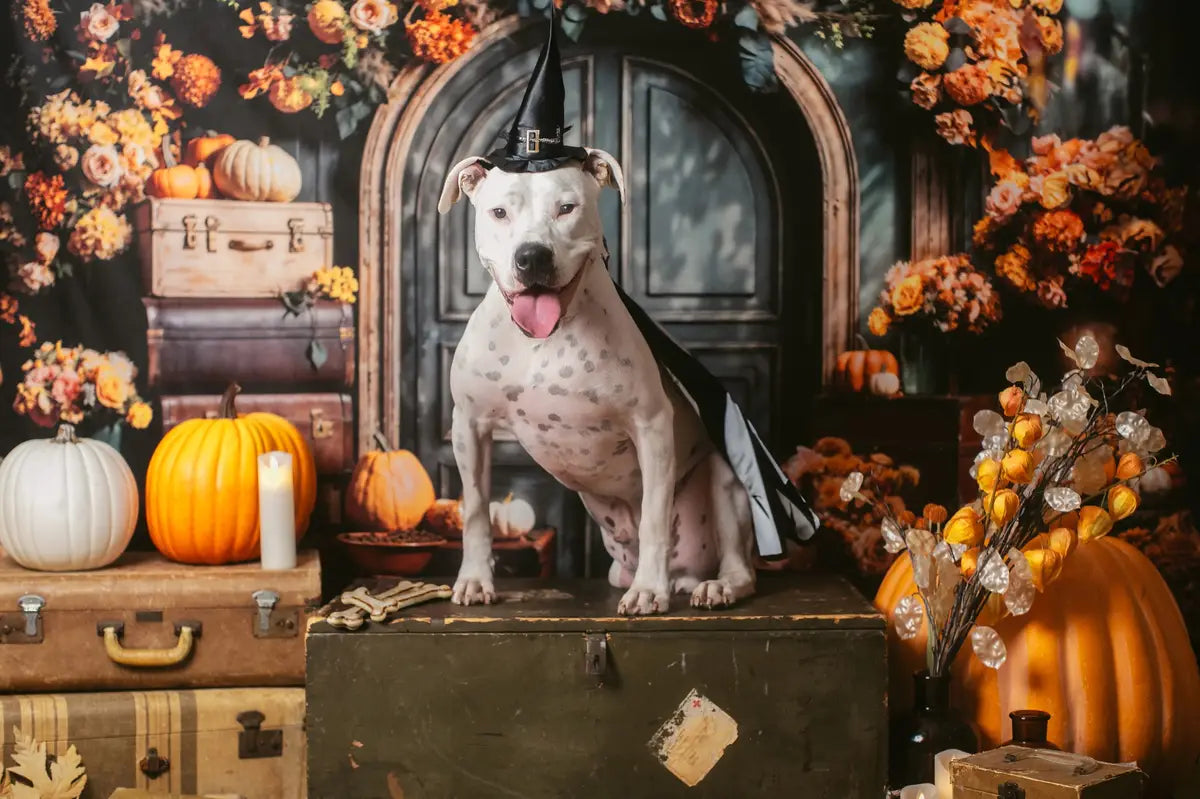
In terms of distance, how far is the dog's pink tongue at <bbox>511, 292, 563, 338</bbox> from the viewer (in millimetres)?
2270

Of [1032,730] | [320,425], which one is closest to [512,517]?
[320,425]

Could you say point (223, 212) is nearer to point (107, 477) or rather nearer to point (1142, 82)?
point (107, 477)

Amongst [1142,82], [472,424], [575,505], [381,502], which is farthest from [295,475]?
[1142,82]

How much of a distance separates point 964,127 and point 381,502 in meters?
1.77

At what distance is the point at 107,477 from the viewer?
2.66 m

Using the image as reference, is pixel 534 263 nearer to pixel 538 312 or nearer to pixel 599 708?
pixel 538 312

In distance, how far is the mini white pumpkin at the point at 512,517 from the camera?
10.2ft

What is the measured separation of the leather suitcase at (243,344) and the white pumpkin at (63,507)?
40cm

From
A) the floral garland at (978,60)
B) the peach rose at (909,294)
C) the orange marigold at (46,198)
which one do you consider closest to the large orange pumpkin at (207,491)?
the orange marigold at (46,198)

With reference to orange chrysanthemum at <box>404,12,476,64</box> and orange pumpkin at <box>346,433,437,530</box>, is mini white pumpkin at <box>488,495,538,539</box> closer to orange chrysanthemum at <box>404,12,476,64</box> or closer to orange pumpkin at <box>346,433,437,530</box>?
orange pumpkin at <box>346,433,437,530</box>

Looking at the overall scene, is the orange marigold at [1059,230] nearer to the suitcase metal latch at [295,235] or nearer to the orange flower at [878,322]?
the orange flower at [878,322]

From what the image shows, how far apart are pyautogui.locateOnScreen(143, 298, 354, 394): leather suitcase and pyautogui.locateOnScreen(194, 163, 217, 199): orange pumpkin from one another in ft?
0.87

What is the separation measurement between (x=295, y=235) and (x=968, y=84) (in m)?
1.74

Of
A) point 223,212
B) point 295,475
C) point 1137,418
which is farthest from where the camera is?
point 223,212
